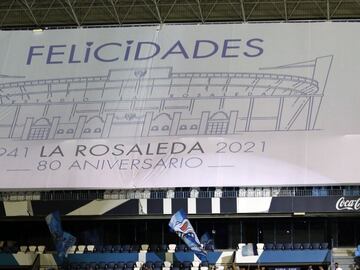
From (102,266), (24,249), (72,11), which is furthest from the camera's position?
(72,11)

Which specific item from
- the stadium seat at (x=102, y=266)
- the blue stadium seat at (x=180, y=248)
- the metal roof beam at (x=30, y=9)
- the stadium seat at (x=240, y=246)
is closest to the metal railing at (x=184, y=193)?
the blue stadium seat at (x=180, y=248)

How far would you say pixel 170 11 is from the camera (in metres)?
39.6

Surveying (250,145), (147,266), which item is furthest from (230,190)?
(147,266)

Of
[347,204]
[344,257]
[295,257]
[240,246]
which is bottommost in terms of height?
[295,257]

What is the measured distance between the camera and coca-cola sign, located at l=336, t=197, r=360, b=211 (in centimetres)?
3331

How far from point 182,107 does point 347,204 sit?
959 cm

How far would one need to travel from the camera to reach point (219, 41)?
38.2 metres

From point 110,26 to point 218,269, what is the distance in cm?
1516

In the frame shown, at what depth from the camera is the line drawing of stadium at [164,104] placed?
3575 cm

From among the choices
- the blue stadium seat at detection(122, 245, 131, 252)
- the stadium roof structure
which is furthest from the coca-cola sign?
the stadium roof structure

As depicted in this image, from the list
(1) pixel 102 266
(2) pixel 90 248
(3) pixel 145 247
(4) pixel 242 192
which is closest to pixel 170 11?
(4) pixel 242 192

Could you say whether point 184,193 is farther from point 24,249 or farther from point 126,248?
point 24,249

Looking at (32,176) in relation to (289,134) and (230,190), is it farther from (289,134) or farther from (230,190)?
(289,134)

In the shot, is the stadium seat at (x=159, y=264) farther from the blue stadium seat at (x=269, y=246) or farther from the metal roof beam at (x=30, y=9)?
the metal roof beam at (x=30, y=9)
